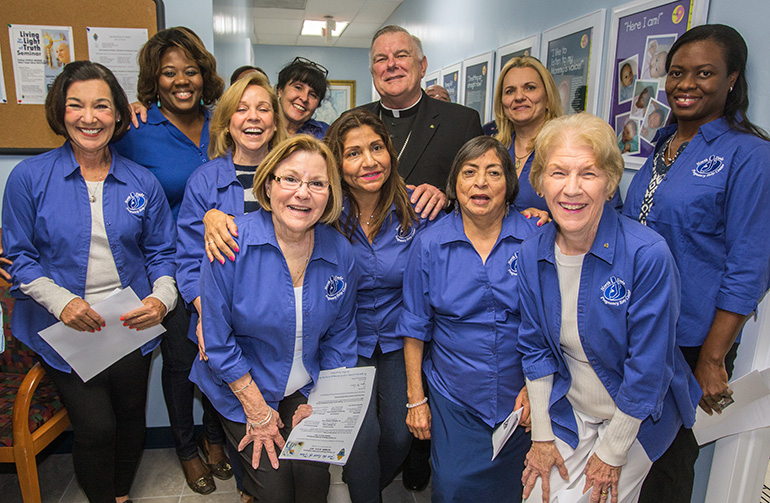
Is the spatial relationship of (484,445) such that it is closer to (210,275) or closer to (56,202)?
(210,275)

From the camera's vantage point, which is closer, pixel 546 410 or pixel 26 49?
pixel 546 410

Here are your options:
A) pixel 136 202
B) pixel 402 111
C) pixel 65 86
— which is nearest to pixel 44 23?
pixel 65 86

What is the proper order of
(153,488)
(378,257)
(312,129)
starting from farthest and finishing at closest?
(312,129) → (153,488) → (378,257)

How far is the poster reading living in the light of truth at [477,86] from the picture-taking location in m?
4.56

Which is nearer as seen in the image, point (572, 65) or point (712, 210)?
point (712, 210)

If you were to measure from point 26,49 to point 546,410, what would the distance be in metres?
2.79

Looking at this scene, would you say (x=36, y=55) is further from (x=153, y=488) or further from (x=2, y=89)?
(x=153, y=488)

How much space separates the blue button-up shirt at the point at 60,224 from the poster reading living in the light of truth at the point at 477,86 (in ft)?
11.0

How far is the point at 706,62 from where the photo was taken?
1695mm

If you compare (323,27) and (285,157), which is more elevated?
(323,27)

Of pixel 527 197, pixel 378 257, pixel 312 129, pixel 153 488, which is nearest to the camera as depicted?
pixel 378 257

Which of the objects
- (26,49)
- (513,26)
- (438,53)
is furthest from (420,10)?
(26,49)

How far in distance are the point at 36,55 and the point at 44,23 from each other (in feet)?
0.51

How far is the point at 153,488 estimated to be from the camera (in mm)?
2426
